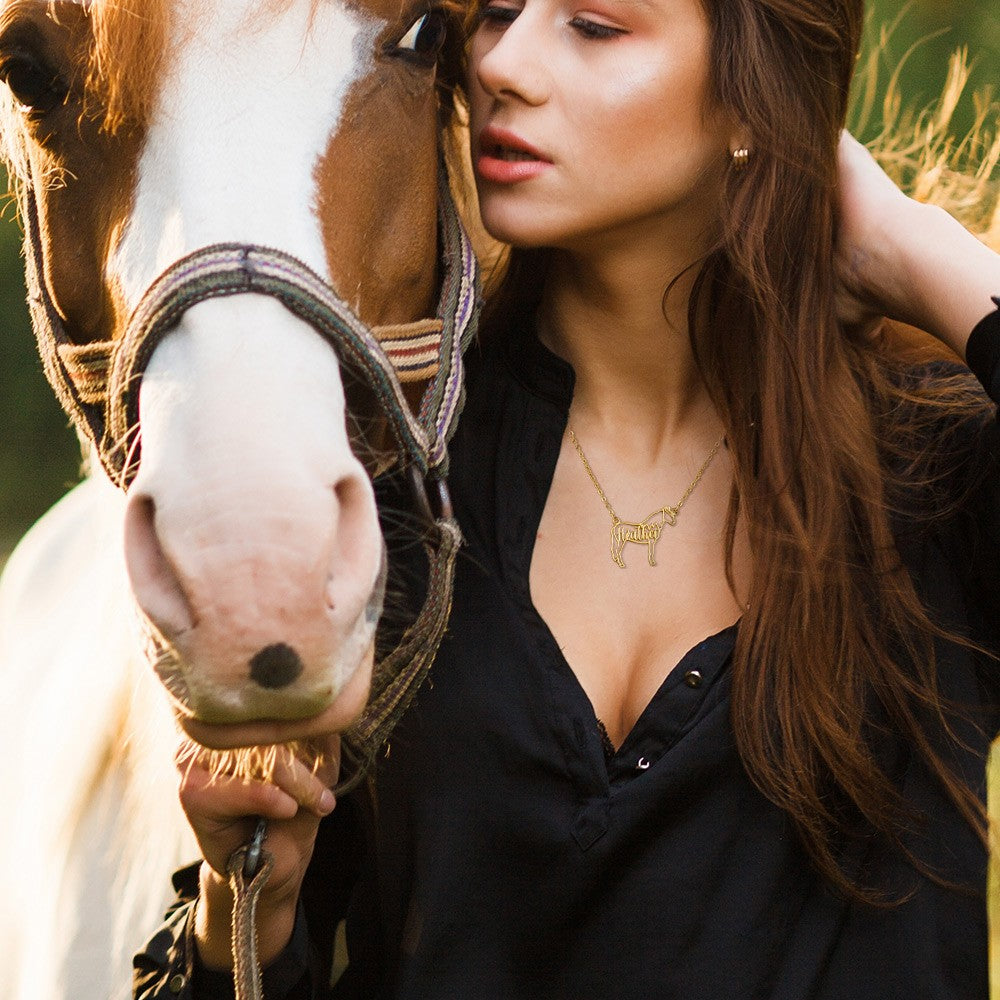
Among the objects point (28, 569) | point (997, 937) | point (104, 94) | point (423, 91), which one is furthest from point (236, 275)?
point (28, 569)

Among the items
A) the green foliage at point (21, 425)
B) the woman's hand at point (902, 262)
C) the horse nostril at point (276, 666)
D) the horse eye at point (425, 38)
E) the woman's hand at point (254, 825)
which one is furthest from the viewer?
the green foliage at point (21, 425)

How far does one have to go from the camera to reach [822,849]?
1.16 metres

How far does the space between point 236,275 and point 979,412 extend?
822 millimetres

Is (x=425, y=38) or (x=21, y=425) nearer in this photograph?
(x=425, y=38)

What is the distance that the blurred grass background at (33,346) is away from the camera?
13.9ft

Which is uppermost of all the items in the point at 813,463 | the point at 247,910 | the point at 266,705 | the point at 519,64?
the point at 519,64

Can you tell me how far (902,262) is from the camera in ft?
4.25

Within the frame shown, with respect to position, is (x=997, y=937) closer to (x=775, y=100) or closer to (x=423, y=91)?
(x=775, y=100)

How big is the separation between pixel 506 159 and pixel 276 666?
654 mm

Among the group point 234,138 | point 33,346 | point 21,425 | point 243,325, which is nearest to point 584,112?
point 234,138

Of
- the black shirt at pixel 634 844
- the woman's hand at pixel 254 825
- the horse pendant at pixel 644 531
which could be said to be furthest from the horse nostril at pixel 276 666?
the horse pendant at pixel 644 531

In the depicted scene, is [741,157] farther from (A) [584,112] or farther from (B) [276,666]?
(B) [276,666]

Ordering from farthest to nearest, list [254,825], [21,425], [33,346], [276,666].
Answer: [21,425], [33,346], [254,825], [276,666]

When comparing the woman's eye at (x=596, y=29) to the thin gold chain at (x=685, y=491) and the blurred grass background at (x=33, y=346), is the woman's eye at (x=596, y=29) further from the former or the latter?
the blurred grass background at (x=33, y=346)
